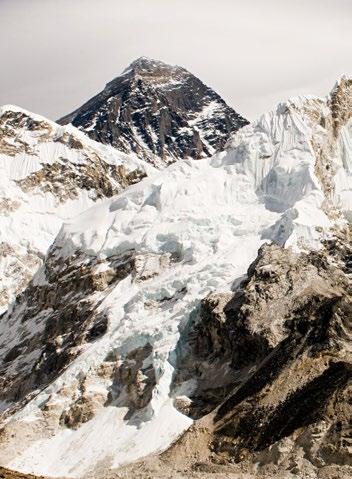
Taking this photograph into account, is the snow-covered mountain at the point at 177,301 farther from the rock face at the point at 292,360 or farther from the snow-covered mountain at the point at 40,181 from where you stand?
the snow-covered mountain at the point at 40,181

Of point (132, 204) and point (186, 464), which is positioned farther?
point (132, 204)

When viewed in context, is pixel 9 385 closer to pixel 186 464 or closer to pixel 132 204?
pixel 132 204

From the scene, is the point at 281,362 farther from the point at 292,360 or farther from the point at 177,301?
the point at 177,301


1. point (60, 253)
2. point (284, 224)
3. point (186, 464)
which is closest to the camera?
point (186, 464)

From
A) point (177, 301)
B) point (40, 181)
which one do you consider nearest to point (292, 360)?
point (177, 301)

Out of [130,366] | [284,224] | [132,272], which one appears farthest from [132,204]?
[130,366]

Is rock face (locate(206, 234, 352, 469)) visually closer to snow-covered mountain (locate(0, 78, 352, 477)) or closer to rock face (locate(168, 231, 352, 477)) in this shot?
rock face (locate(168, 231, 352, 477))

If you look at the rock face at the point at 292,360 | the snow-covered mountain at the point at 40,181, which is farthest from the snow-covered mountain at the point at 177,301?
the snow-covered mountain at the point at 40,181
